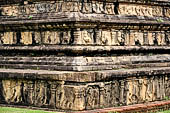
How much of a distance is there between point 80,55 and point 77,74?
1.09 metres

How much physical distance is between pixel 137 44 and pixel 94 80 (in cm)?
322

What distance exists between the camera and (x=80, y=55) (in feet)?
39.4

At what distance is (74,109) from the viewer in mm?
11070

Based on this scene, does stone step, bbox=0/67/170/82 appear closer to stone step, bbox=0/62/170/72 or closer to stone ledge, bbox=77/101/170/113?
stone step, bbox=0/62/170/72

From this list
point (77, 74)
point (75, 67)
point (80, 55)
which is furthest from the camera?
point (80, 55)

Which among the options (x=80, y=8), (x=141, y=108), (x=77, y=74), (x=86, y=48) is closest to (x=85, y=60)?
(x=86, y=48)

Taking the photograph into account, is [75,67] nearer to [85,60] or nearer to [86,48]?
[85,60]

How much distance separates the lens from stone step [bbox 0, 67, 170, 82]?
36.4 feet

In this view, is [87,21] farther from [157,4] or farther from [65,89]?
[157,4]

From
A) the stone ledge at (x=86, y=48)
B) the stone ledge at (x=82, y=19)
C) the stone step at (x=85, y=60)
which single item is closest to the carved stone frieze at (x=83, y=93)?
the stone step at (x=85, y=60)

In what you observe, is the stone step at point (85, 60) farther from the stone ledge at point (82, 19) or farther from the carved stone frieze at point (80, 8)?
the carved stone frieze at point (80, 8)

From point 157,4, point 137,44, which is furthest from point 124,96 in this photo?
point 157,4

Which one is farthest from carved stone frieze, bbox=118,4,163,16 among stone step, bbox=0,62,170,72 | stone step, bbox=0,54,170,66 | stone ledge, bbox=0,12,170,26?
stone step, bbox=0,62,170,72

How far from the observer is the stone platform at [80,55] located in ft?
37.5
